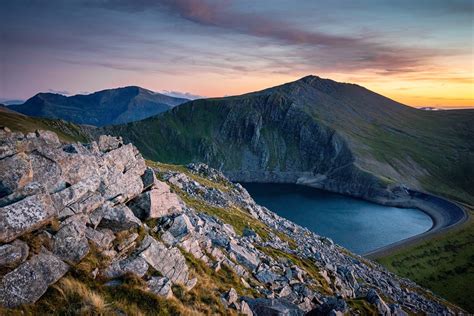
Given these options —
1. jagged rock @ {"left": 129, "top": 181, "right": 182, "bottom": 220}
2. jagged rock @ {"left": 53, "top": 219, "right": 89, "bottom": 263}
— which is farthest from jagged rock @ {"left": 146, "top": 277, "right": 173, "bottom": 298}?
jagged rock @ {"left": 129, "top": 181, "right": 182, "bottom": 220}

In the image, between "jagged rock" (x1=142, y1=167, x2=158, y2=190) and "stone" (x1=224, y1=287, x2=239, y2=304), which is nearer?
"stone" (x1=224, y1=287, x2=239, y2=304)

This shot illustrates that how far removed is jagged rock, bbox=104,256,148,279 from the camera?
16.8m

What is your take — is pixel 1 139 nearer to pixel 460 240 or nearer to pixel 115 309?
pixel 115 309

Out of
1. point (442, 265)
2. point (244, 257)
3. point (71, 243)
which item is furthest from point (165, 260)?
point (442, 265)

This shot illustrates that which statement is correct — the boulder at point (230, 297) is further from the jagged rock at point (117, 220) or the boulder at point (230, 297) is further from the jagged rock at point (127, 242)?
the jagged rock at point (117, 220)

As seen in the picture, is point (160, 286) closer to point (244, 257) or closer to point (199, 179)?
point (244, 257)

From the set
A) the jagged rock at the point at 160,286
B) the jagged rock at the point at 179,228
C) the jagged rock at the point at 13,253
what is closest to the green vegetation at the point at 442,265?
the jagged rock at the point at 179,228

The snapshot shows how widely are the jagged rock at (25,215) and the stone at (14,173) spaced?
1.53 metres

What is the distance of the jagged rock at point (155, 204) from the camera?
25734 mm

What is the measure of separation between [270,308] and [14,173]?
57.9ft

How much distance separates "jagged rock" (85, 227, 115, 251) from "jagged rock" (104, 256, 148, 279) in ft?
4.24

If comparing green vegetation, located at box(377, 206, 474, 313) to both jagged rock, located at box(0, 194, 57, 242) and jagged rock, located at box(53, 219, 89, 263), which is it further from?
jagged rock, located at box(0, 194, 57, 242)

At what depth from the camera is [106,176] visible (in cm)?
2372

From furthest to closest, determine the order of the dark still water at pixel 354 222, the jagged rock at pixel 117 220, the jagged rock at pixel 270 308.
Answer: the dark still water at pixel 354 222, the jagged rock at pixel 270 308, the jagged rock at pixel 117 220
